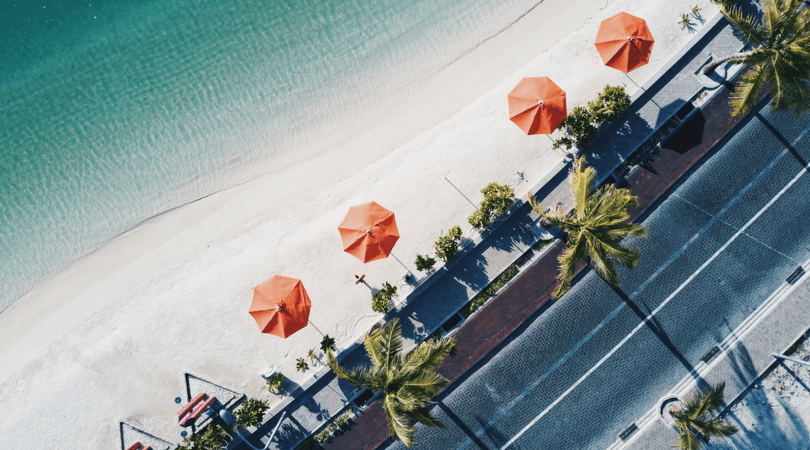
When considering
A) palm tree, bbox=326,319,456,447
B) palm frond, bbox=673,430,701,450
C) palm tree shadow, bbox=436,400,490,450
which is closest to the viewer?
palm tree, bbox=326,319,456,447

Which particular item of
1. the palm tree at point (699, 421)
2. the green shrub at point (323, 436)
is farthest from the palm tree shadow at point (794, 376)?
the green shrub at point (323, 436)

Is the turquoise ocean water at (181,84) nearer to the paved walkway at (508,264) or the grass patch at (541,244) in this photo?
the paved walkway at (508,264)

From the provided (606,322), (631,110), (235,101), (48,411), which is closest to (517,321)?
(606,322)

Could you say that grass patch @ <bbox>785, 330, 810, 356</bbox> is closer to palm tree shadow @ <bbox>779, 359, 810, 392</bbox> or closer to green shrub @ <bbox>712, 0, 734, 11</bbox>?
palm tree shadow @ <bbox>779, 359, 810, 392</bbox>

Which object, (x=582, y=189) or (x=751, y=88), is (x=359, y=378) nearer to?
(x=582, y=189)

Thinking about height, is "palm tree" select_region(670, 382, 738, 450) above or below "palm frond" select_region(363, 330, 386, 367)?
below

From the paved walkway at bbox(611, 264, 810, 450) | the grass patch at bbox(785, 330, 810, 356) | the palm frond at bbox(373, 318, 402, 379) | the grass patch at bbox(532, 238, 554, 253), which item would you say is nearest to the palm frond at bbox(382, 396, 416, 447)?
the palm frond at bbox(373, 318, 402, 379)

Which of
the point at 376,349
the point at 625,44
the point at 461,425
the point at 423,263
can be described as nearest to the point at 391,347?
the point at 376,349
